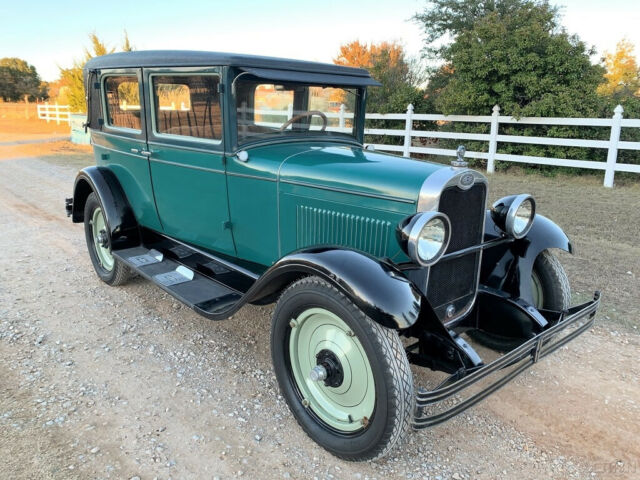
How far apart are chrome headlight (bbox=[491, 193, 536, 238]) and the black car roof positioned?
156 cm

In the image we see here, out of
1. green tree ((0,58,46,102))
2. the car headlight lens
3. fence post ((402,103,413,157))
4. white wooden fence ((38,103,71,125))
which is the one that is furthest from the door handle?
green tree ((0,58,46,102))

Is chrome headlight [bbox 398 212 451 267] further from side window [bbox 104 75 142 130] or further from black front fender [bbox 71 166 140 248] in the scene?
black front fender [bbox 71 166 140 248]

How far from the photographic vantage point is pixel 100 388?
10.5ft

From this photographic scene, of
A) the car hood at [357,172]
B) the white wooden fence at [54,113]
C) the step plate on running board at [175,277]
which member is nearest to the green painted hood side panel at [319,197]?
the car hood at [357,172]

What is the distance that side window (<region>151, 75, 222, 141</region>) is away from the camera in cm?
356

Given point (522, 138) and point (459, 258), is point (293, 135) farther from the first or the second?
point (522, 138)

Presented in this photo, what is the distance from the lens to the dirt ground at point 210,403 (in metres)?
2.54

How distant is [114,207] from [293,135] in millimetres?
2016

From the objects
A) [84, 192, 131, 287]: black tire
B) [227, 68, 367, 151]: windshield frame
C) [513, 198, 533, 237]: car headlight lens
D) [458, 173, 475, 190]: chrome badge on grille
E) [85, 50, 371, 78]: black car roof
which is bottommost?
[84, 192, 131, 287]: black tire

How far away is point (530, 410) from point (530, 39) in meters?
10.9

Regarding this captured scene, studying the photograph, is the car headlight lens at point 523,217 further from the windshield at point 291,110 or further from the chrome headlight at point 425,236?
the windshield at point 291,110

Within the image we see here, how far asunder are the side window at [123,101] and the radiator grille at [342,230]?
2.01 metres

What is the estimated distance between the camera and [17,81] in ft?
145

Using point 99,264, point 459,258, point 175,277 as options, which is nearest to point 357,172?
point 459,258
